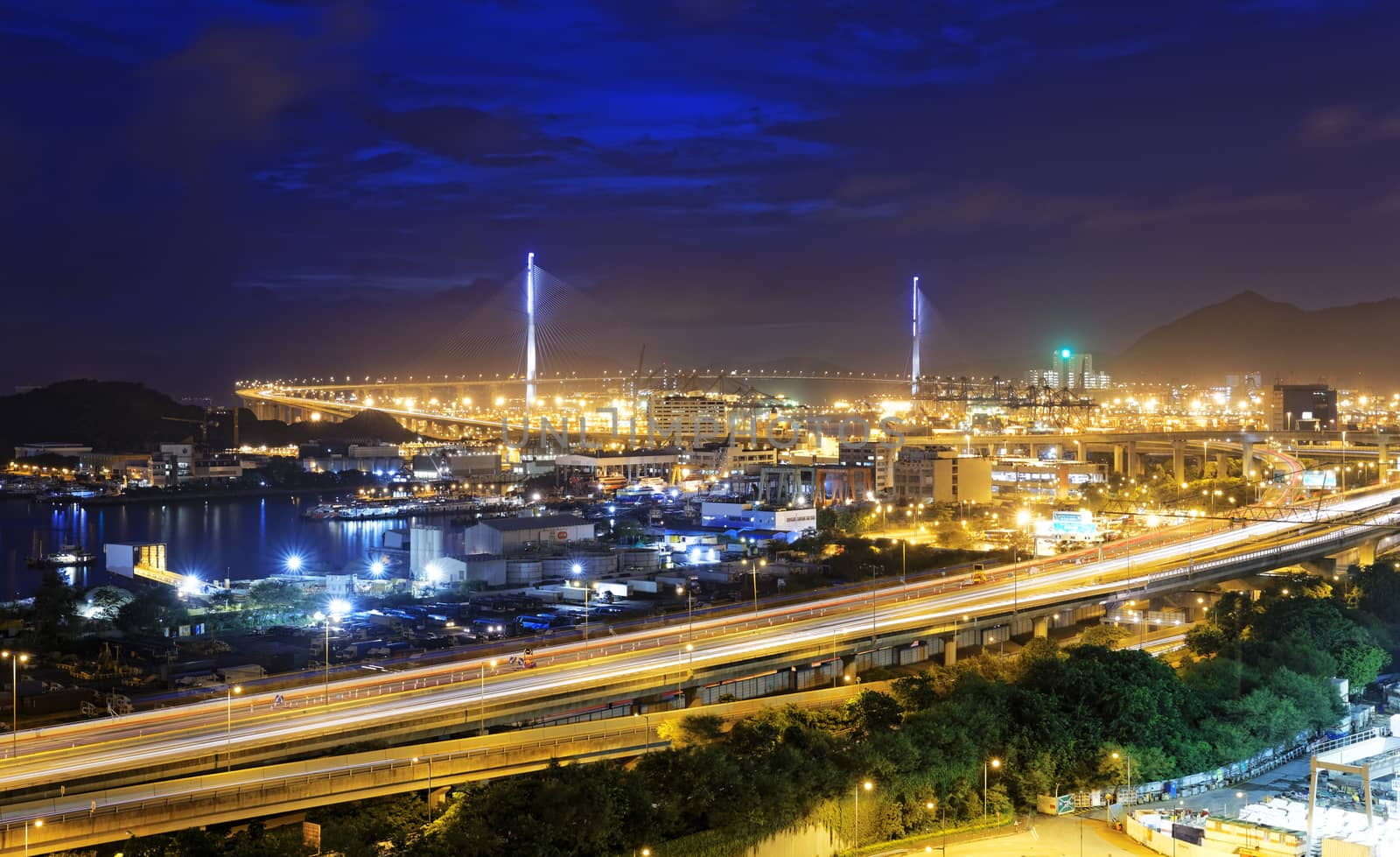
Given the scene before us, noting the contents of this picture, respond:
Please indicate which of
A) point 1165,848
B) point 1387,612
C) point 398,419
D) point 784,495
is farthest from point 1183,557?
point 398,419

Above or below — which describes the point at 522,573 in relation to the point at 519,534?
below

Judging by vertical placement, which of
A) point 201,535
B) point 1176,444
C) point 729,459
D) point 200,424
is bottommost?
point 201,535

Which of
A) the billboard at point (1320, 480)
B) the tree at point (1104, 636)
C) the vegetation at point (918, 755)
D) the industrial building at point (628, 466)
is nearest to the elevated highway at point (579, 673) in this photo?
the tree at point (1104, 636)

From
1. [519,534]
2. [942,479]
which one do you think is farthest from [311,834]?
[942,479]

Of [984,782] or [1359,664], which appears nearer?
[984,782]

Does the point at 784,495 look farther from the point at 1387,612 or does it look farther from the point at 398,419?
the point at 398,419

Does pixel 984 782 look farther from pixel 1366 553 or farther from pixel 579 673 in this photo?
pixel 1366 553
